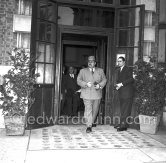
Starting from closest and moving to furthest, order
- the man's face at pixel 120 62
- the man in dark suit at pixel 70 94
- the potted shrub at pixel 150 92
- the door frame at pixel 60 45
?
the potted shrub at pixel 150 92 < the man's face at pixel 120 62 < the door frame at pixel 60 45 < the man in dark suit at pixel 70 94

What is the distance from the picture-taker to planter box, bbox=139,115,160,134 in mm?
6504

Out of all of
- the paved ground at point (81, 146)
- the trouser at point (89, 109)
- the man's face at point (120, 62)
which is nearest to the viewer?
the paved ground at point (81, 146)

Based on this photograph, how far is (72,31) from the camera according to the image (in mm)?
7312

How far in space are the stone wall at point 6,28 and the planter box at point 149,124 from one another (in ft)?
10.9

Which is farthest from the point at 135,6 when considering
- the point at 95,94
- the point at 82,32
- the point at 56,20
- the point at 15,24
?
the point at 15,24

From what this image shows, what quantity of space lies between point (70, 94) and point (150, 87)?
138 inches

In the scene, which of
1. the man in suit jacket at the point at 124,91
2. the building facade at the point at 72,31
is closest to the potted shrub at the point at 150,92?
the man in suit jacket at the point at 124,91

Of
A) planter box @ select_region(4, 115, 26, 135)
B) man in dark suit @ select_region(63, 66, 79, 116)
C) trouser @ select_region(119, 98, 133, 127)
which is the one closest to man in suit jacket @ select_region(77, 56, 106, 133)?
trouser @ select_region(119, 98, 133, 127)

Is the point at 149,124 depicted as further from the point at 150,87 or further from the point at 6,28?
the point at 6,28

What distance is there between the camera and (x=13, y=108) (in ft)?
19.5

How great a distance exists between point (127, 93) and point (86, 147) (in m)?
2.02

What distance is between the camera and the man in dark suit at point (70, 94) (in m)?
9.31

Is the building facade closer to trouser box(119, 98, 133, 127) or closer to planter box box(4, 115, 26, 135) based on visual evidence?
trouser box(119, 98, 133, 127)

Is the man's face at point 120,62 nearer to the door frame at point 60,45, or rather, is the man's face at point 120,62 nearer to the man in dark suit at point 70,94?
the door frame at point 60,45
